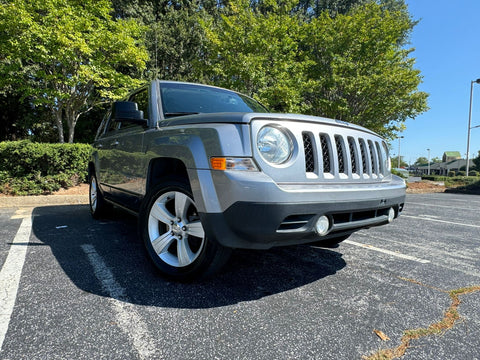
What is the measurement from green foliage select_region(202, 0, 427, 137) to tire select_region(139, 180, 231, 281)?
27.6ft

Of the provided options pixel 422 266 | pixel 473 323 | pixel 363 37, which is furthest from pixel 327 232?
Answer: pixel 363 37

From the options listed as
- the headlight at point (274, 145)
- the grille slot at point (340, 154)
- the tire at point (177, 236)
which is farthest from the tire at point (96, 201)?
the grille slot at point (340, 154)

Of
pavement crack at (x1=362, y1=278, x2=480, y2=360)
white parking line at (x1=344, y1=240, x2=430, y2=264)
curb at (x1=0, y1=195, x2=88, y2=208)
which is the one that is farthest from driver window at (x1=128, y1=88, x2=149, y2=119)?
curb at (x1=0, y1=195, x2=88, y2=208)

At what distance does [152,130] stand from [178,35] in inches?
625

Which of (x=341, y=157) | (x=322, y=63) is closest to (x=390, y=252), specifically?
(x=341, y=157)

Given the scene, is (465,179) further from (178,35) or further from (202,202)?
(202,202)

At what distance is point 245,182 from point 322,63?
551 inches

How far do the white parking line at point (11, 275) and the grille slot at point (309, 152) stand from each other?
199 centimetres

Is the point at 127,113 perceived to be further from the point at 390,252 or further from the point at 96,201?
the point at 390,252

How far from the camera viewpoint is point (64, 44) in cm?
888

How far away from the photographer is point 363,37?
1288 cm

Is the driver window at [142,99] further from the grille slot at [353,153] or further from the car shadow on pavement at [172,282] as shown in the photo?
the grille slot at [353,153]

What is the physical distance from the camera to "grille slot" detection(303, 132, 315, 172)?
204 cm

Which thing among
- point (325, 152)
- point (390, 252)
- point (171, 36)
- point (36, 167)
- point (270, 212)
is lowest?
point (390, 252)
